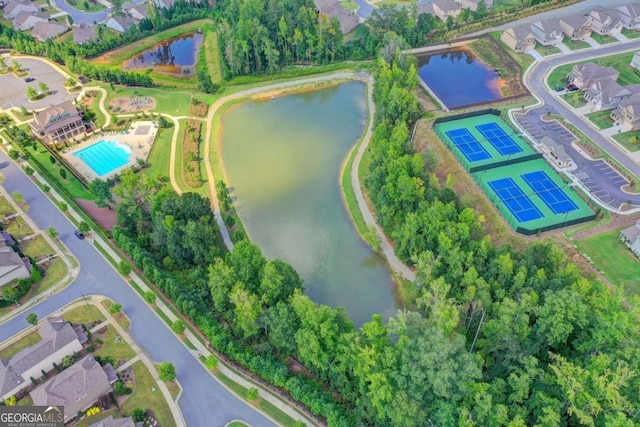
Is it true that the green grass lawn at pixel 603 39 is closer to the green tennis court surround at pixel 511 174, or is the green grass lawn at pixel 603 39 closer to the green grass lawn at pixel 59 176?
the green tennis court surround at pixel 511 174

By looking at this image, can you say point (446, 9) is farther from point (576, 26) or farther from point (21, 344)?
point (21, 344)

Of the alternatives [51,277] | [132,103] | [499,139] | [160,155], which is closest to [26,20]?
[132,103]

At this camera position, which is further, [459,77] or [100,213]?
[459,77]

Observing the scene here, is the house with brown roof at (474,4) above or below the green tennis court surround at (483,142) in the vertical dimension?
above

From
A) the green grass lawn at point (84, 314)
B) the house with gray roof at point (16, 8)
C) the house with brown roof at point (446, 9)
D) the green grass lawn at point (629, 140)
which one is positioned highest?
the house with gray roof at point (16, 8)

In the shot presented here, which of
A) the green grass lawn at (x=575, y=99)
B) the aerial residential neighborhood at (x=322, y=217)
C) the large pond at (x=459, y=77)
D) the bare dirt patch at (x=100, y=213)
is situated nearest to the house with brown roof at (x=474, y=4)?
the aerial residential neighborhood at (x=322, y=217)

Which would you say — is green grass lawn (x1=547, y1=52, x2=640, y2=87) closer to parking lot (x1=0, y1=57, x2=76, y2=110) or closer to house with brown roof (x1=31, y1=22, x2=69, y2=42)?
parking lot (x1=0, y1=57, x2=76, y2=110)

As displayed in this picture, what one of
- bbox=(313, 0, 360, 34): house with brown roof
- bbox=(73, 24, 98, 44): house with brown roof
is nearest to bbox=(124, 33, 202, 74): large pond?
bbox=(73, 24, 98, 44): house with brown roof
